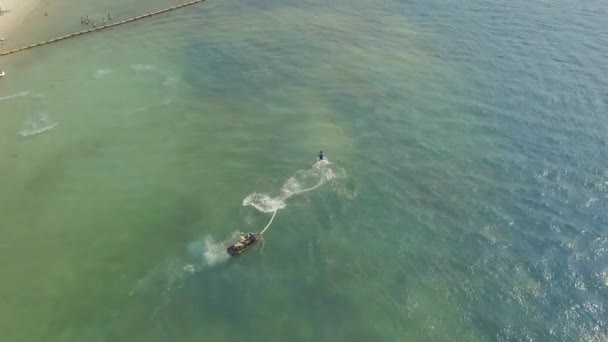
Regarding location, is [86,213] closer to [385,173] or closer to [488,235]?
[385,173]

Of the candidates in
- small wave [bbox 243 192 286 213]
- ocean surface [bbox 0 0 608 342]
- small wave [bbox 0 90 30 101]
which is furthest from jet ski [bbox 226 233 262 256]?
small wave [bbox 0 90 30 101]

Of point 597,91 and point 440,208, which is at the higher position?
point 597,91

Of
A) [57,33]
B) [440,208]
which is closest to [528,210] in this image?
[440,208]

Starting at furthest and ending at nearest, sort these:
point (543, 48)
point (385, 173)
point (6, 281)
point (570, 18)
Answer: point (570, 18)
point (543, 48)
point (385, 173)
point (6, 281)

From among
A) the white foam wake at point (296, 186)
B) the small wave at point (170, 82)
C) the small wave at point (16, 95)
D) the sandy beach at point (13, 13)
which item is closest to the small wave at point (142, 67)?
the small wave at point (170, 82)

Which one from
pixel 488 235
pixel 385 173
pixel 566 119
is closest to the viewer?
pixel 488 235

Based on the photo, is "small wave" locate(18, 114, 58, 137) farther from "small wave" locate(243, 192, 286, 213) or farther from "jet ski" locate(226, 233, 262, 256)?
"jet ski" locate(226, 233, 262, 256)
